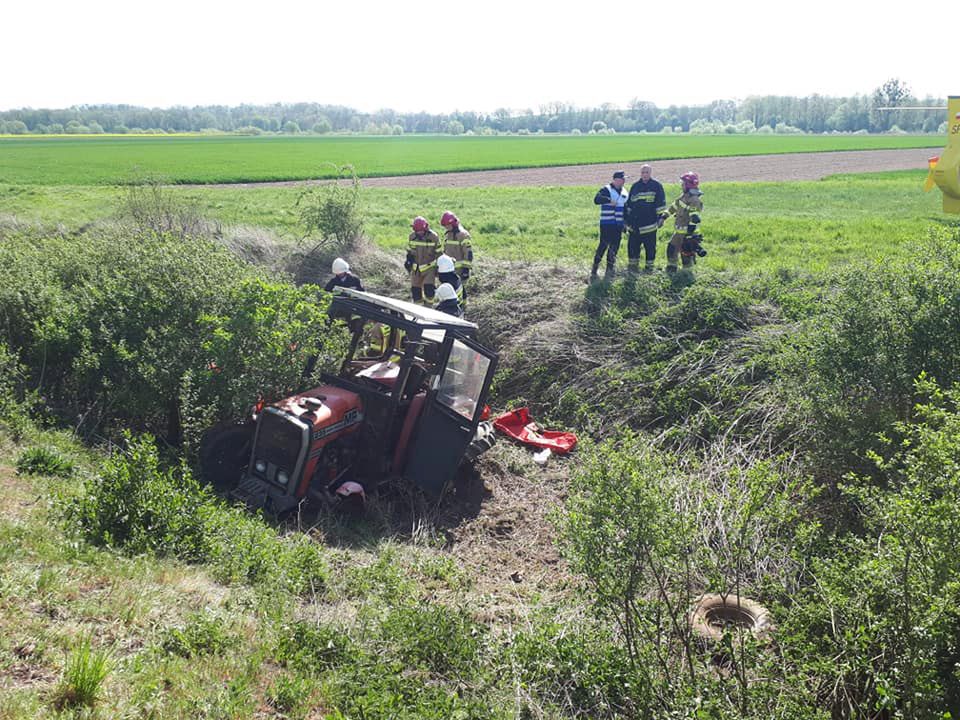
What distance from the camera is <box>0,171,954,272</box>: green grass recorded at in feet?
49.7

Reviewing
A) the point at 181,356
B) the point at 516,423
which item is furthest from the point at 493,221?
the point at 181,356

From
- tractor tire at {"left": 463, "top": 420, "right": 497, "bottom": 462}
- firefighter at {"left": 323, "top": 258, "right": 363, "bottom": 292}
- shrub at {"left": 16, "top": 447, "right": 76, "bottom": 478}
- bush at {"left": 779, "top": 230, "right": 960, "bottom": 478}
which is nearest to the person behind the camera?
bush at {"left": 779, "top": 230, "right": 960, "bottom": 478}

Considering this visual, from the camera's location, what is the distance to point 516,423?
10094 millimetres

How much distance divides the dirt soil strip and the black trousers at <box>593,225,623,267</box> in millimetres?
20827

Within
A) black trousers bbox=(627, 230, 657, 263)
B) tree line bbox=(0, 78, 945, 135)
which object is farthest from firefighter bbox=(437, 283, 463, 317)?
tree line bbox=(0, 78, 945, 135)

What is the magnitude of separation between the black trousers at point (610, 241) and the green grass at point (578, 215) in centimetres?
130

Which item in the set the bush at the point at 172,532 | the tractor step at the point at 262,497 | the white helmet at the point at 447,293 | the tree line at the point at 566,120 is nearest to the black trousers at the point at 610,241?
the white helmet at the point at 447,293

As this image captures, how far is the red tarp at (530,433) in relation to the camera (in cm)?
963

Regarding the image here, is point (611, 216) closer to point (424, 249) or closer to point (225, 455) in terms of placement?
point (424, 249)

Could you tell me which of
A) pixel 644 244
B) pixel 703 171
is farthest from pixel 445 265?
pixel 703 171

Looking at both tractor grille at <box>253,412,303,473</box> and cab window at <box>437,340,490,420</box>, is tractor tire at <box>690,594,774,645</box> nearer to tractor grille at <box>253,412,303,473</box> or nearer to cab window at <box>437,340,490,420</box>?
cab window at <box>437,340,490,420</box>

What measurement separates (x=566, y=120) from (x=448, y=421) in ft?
464

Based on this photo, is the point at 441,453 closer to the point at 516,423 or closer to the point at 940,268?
the point at 516,423

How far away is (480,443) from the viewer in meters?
8.40
